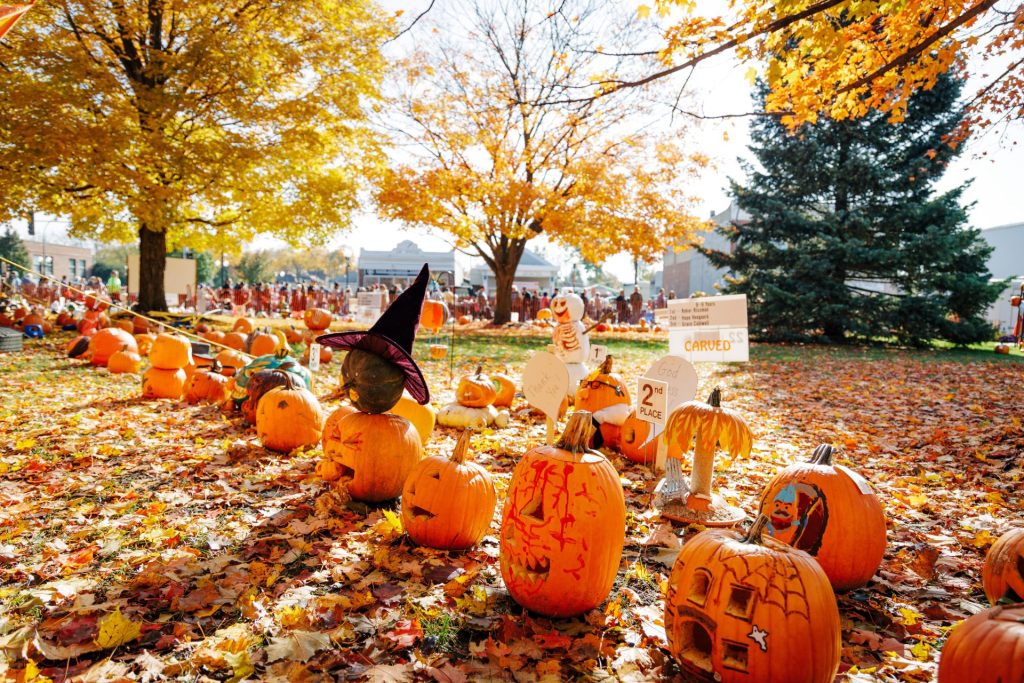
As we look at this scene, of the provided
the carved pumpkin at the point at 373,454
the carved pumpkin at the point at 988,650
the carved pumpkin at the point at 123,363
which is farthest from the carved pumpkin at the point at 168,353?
the carved pumpkin at the point at 988,650

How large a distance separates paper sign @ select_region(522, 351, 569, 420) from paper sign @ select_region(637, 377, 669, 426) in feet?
2.02

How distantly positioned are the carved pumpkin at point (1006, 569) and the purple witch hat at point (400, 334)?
10.6 ft

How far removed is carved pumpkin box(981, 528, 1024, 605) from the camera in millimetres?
2529

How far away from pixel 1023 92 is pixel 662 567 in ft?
31.7

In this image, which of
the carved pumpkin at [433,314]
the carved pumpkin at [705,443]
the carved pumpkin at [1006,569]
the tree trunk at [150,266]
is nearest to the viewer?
the carved pumpkin at [1006,569]

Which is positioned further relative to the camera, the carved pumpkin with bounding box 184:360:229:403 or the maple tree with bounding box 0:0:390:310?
the maple tree with bounding box 0:0:390:310

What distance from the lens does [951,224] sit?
1789cm

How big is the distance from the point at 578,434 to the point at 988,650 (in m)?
1.67

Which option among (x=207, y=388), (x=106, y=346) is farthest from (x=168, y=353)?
(x=106, y=346)

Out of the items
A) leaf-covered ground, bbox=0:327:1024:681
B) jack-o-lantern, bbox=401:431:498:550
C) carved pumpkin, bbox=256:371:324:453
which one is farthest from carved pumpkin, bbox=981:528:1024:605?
carved pumpkin, bbox=256:371:324:453

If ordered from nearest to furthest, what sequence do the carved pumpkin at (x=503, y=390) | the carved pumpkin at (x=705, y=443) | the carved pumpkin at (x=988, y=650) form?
1. the carved pumpkin at (x=988, y=650)
2. the carved pumpkin at (x=705, y=443)
3. the carved pumpkin at (x=503, y=390)

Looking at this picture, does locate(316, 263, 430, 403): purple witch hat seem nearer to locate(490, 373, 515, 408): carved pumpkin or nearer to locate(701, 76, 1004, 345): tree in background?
locate(490, 373, 515, 408): carved pumpkin

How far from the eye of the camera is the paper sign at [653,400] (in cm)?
428

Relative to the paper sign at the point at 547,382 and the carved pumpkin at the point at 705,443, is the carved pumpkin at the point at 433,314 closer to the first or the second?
the paper sign at the point at 547,382
